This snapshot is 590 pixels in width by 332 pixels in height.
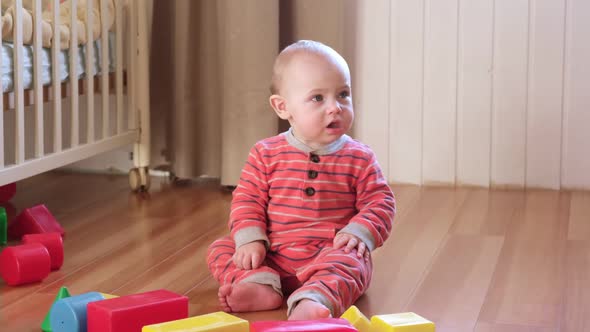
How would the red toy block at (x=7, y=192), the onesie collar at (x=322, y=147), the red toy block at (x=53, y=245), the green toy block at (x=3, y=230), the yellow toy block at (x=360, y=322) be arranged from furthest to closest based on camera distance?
the red toy block at (x=7, y=192)
the green toy block at (x=3, y=230)
the red toy block at (x=53, y=245)
the onesie collar at (x=322, y=147)
the yellow toy block at (x=360, y=322)

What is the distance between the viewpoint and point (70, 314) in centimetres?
124

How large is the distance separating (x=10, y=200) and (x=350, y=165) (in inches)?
46.0

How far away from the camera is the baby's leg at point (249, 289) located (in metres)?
1.40

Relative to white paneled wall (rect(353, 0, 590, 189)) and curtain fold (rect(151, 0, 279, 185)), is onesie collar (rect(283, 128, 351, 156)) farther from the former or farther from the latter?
white paneled wall (rect(353, 0, 590, 189))

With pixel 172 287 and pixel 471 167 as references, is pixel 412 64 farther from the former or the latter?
pixel 172 287

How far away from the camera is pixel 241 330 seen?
45.4 inches

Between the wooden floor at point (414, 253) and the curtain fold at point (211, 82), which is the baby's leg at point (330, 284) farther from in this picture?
the curtain fold at point (211, 82)

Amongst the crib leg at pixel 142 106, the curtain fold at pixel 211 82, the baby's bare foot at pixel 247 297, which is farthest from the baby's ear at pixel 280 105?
the crib leg at pixel 142 106

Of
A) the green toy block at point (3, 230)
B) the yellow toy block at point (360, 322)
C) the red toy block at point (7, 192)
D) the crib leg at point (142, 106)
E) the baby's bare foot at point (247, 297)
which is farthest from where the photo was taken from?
the crib leg at point (142, 106)

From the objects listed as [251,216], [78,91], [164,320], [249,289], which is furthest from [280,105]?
[78,91]

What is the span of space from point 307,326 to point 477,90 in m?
1.42

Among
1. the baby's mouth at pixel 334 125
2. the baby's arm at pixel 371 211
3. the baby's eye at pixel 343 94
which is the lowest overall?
the baby's arm at pixel 371 211

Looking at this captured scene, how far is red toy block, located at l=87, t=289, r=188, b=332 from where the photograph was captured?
120cm

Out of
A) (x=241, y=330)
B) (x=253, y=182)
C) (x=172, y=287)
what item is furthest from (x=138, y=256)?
(x=241, y=330)
